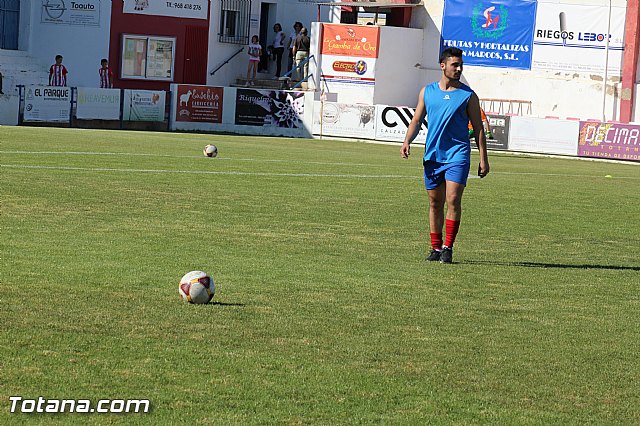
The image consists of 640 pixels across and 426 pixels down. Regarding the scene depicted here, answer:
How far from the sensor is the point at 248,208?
16.4 meters

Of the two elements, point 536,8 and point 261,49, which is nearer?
point 536,8

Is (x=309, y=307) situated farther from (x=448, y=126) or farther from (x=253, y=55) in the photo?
(x=253, y=55)

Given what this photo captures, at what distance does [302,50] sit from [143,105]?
12.2m

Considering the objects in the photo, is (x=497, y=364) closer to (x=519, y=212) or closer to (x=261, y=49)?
(x=519, y=212)

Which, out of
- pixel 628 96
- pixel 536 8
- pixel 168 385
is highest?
pixel 536 8

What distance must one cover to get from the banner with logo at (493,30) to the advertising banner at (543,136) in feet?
37.6

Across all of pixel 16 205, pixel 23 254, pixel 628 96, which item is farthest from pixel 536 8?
pixel 23 254

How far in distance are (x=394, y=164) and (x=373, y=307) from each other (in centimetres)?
1969

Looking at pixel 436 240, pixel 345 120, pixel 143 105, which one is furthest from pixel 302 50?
pixel 436 240

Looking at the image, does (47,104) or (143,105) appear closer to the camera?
(47,104)

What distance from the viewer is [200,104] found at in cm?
4362

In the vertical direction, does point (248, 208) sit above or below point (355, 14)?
below

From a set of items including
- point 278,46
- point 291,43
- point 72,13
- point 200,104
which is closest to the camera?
point 200,104

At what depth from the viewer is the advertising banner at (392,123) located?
40562 millimetres
